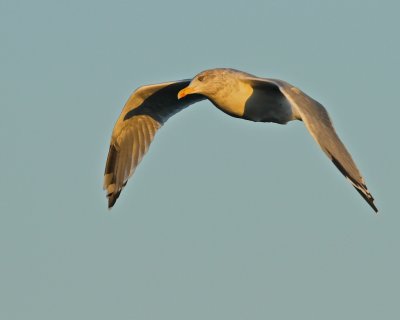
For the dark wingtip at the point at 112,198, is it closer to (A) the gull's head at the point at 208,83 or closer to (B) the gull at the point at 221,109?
(B) the gull at the point at 221,109

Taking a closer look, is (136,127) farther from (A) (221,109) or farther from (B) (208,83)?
(B) (208,83)

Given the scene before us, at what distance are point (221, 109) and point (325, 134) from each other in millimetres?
3672

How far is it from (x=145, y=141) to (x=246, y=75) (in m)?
3.53

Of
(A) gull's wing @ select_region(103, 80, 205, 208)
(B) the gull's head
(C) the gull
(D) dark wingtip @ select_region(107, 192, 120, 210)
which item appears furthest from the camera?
(D) dark wingtip @ select_region(107, 192, 120, 210)

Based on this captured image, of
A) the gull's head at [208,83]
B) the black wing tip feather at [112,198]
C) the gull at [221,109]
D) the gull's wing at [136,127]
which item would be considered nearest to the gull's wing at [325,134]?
the gull at [221,109]

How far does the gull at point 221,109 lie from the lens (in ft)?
59.2

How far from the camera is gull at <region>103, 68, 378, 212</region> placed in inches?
711

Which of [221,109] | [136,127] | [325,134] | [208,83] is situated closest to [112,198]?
[136,127]

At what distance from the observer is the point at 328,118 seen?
63.4 feet

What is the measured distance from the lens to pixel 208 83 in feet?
69.6

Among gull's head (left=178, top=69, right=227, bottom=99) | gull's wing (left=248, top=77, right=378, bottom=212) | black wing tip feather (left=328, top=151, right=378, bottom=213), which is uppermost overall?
gull's head (left=178, top=69, right=227, bottom=99)

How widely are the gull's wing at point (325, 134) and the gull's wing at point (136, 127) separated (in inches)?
181

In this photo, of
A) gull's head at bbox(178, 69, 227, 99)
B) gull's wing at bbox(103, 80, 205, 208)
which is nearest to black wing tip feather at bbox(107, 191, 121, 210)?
gull's wing at bbox(103, 80, 205, 208)

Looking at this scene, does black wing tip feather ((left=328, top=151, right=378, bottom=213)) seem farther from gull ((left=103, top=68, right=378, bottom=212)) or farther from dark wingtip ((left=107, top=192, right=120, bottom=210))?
dark wingtip ((left=107, top=192, right=120, bottom=210))
